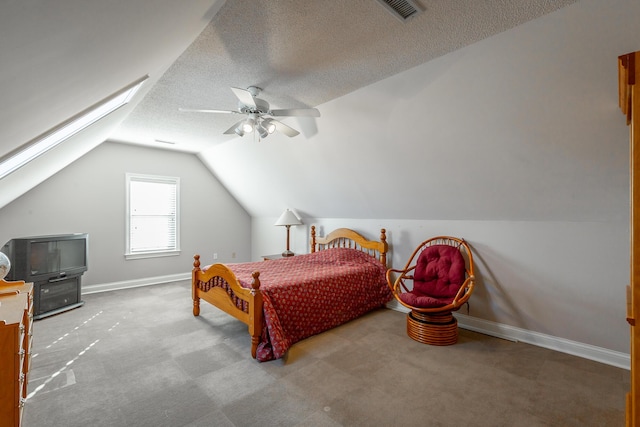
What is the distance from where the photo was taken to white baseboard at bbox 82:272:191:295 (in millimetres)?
4789

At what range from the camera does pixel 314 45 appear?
2.15 meters

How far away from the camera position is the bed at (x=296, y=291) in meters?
2.70

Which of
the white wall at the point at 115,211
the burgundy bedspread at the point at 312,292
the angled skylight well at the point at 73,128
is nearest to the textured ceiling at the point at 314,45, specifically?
the angled skylight well at the point at 73,128

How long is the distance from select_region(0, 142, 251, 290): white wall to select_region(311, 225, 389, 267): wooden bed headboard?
2.40 meters

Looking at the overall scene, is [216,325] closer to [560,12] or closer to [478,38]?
[478,38]

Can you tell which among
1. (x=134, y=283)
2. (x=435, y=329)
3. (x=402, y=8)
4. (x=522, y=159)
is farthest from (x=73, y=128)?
(x=522, y=159)

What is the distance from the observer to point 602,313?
264 centimetres

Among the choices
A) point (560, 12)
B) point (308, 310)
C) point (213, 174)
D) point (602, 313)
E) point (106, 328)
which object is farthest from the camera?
point (213, 174)

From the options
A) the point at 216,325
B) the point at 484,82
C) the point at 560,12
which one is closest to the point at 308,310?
the point at 216,325

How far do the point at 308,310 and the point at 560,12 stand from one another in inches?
121

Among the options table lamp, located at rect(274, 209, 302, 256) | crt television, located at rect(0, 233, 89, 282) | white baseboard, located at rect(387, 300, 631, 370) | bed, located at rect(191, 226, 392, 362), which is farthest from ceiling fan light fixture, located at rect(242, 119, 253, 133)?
white baseboard, located at rect(387, 300, 631, 370)

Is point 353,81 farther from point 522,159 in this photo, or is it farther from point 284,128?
point 522,159

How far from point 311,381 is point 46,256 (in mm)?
3810

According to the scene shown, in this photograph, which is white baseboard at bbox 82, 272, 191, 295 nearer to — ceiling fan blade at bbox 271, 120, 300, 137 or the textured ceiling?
the textured ceiling
